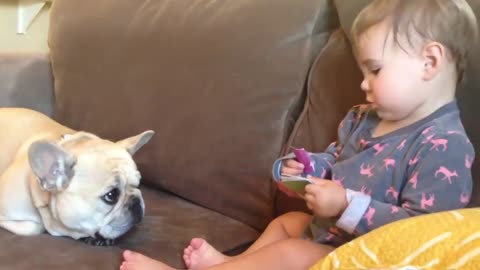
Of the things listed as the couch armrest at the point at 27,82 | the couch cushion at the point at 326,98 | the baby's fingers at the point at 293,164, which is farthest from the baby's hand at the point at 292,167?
the couch armrest at the point at 27,82

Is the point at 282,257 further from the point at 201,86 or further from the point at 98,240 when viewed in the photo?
the point at 201,86

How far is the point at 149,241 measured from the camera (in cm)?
135

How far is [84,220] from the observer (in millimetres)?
1326

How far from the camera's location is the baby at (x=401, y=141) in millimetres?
1110

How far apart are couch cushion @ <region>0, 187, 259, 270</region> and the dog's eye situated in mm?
75

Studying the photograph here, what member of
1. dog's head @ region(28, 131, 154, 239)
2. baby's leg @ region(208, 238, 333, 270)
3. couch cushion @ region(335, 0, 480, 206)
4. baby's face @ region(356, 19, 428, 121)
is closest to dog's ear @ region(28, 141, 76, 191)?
dog's head @ region(28, 131, 154, 239)

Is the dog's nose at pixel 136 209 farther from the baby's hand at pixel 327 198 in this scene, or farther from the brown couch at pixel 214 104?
the baby's hand at pixel 327 198

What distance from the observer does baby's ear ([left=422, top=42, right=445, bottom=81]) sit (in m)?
1.15

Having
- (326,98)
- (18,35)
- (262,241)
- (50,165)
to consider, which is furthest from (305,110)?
(18,35)

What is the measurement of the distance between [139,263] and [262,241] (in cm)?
24

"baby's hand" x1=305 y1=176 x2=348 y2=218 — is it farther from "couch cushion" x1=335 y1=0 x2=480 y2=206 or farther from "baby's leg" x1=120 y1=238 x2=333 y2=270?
"couch cushion" x1=335 y1=0 x2=480 y2=206

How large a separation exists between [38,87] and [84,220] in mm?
707

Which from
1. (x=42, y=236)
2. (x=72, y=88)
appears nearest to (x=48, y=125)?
(x=72, y=88)

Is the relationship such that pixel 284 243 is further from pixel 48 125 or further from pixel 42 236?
pixel 48 125
